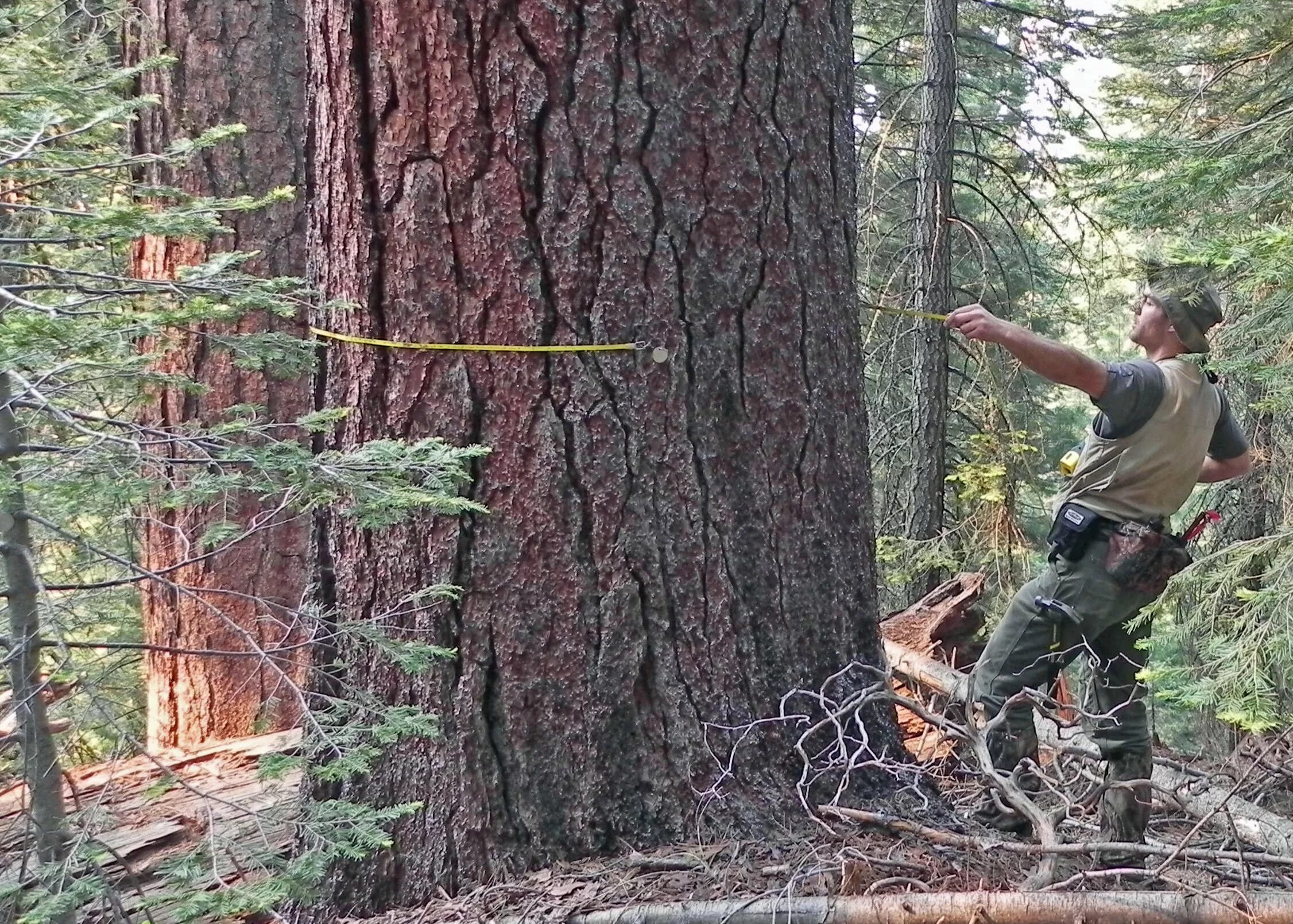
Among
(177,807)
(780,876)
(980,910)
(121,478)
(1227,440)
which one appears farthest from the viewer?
(1227,440)

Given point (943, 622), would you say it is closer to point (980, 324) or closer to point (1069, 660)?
point (1069, 660)

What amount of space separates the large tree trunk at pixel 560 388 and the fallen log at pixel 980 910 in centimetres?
41

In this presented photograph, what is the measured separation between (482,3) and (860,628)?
76.2 inches

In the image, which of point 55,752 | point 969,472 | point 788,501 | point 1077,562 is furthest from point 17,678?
point 969,472

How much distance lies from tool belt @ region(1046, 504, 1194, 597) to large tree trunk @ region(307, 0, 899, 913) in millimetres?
1837

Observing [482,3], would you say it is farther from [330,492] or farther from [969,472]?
[969,472]

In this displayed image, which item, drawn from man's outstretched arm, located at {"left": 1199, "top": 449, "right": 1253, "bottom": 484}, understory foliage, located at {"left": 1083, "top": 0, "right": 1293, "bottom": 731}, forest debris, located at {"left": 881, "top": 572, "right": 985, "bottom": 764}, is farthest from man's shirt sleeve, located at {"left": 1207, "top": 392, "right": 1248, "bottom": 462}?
forest debris, located at {"left": 881, "top": 572, "right": 985, "bottom": 764}

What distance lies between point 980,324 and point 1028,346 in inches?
6.8

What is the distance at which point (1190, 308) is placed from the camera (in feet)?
12.8

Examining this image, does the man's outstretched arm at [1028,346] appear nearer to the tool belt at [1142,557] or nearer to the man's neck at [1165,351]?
the man's neck at [1165,351]

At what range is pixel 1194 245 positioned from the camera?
10.4 ft

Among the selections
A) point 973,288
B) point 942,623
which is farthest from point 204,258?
point 973,288

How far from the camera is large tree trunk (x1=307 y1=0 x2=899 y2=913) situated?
8.51 feet

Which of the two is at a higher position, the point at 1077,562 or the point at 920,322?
the point at 920,322
